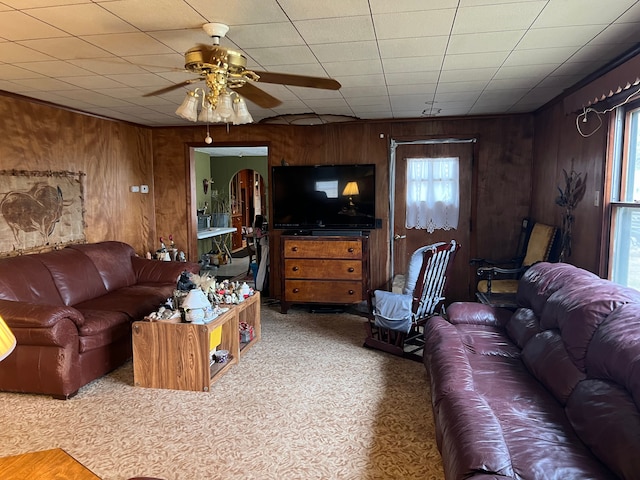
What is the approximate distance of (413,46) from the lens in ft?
8.99

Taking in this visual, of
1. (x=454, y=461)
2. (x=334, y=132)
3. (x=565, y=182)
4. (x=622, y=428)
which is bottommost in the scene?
(x=454, y=461)

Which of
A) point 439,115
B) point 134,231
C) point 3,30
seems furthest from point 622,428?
point 134,231

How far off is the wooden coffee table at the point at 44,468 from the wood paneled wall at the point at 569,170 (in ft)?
11.4

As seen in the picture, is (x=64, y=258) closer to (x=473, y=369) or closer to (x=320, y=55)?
(x=320, y=55)

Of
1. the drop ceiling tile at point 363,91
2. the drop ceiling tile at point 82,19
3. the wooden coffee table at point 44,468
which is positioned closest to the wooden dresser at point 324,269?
the drop ceiling tile at point 363,91

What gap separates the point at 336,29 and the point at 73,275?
10.6ft

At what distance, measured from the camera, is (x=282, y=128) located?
5.67 metres

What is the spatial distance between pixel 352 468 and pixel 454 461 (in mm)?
765

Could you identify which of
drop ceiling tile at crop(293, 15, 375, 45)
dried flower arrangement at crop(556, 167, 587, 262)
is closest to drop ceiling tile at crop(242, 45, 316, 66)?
drop ceiling tile at crop(293, 15, 375, 45)

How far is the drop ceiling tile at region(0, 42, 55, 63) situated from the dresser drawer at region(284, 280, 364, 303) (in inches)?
127

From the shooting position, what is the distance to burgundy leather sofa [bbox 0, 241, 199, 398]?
298cm

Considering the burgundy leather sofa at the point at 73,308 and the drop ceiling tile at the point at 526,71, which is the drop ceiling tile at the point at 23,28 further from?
the drop ceiling tile at the point at 526,71

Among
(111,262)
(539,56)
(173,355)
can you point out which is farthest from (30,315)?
(539,56)

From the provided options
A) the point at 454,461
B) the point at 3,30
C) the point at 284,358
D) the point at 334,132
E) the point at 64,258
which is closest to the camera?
the point at 454,461
